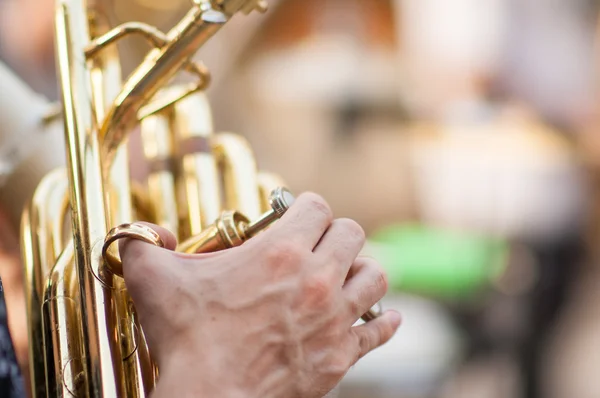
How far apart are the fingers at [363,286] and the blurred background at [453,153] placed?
1.94 m

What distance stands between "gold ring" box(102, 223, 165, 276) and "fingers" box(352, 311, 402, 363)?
0.48 ft

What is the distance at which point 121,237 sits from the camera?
47cm

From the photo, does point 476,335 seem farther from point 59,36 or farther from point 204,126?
point 59,36

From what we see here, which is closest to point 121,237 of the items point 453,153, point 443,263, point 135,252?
point 135,252

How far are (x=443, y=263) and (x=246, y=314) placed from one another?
7.13 feet

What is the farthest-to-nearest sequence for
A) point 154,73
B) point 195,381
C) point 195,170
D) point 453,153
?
1. point 453,153
2. point 195,170
3. point 154,73
4. point 195,381

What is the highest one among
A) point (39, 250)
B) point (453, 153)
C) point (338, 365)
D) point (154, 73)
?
point (453, 153)

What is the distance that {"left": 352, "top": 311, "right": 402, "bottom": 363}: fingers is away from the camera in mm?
533

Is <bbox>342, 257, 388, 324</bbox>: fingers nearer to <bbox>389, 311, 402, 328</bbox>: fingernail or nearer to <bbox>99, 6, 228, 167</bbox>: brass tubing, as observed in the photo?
<bbox>389, 311, 402, 328</bbox>: fingernail

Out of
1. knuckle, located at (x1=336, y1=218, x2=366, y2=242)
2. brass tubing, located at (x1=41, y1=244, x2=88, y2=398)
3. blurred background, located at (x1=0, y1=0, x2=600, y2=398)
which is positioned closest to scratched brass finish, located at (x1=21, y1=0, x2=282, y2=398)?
brass tubing, located at (x1=41, y1=244, x2=88, y2=398)

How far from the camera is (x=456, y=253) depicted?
8.45 ft

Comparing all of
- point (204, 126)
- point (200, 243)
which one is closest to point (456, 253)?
point (204, 126)

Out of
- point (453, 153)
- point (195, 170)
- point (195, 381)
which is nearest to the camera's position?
point (195, 381)

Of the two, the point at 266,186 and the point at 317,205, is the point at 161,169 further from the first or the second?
the point at 317,205
